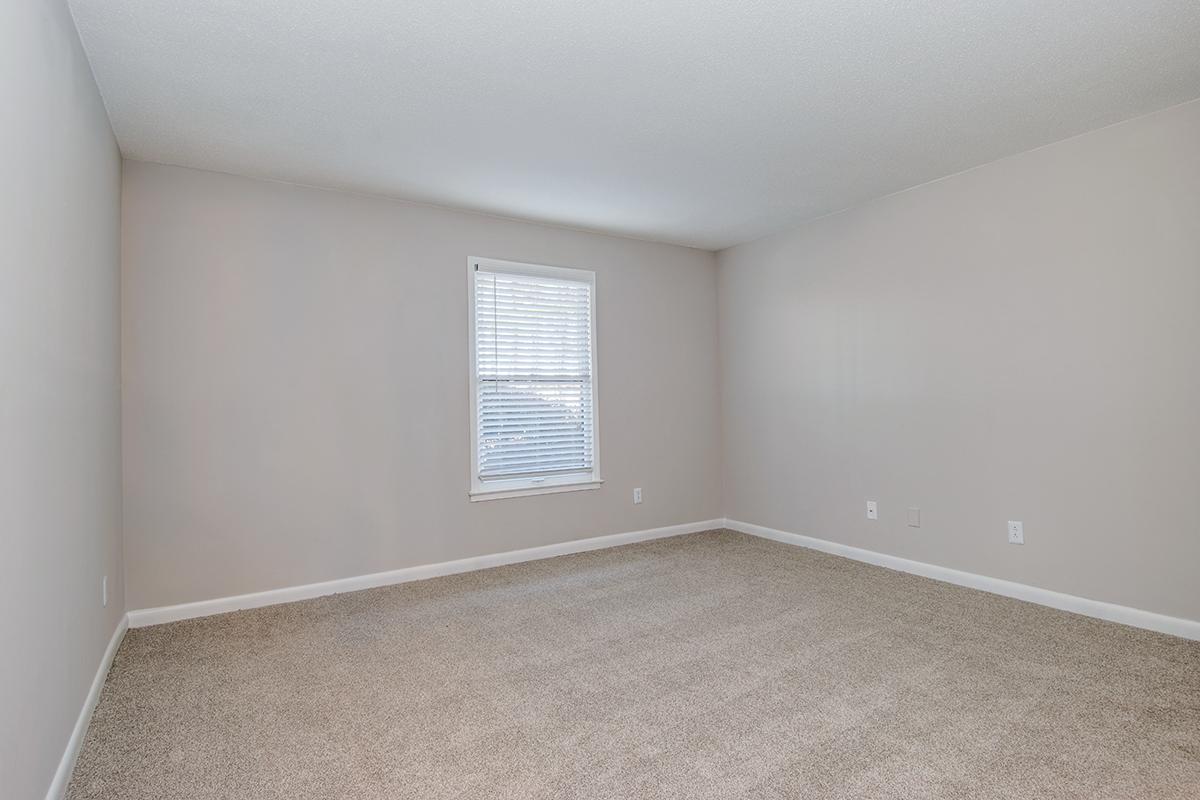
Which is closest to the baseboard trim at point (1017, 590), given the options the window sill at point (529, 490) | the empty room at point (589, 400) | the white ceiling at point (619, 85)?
the empty room at point (589, 400)

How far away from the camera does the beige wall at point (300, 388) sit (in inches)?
136

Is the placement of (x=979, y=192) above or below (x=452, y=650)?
above

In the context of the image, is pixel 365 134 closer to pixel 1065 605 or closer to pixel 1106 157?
pixel 1106 157

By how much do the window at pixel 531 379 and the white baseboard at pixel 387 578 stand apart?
445mm

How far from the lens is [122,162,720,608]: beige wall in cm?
345

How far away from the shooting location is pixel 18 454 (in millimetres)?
1603

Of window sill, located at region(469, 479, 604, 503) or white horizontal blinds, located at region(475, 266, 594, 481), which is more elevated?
white horizontal blinds, located at region(475, 266, 594, 481)

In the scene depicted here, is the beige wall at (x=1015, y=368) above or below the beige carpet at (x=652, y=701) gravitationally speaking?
above

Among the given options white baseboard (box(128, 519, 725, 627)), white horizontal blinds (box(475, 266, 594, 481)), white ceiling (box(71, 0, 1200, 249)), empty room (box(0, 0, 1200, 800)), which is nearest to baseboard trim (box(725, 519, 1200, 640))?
empty room (box(0, 0, 1200, 800))

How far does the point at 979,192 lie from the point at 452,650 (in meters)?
3.88

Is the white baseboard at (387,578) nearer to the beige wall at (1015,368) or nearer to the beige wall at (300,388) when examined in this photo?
the beige wall at (300,388)

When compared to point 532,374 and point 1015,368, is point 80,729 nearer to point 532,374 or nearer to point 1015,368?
point 532,374

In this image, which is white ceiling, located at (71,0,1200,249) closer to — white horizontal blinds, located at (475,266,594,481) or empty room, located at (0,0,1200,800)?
empty room, located at (0,0,1200,800)

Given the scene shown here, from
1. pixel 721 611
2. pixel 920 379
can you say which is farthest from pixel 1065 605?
pixel 721 611
